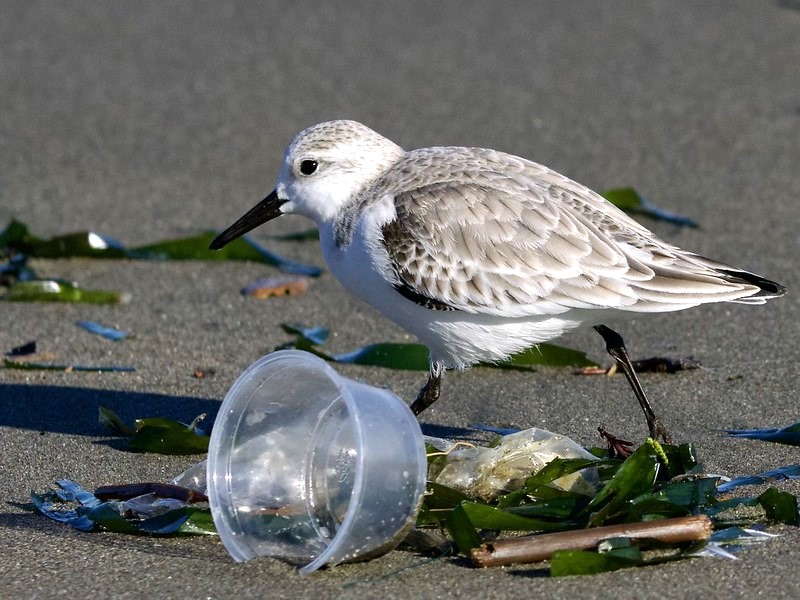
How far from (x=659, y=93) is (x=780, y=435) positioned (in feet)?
16.1

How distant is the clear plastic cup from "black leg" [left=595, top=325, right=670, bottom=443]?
1238 mm

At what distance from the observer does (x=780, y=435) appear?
462 cm

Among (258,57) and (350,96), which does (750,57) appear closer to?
(350,96)

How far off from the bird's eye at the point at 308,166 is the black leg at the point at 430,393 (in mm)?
920

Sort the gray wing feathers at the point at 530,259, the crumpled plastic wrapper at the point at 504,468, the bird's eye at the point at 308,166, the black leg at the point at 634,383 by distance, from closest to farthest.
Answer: the crumpled plastic wrapper at the point at 504,468, the gray wing feathers at the point at 530,259, the black leg at the point at 634,383, the bird's eye at the point at 308,166

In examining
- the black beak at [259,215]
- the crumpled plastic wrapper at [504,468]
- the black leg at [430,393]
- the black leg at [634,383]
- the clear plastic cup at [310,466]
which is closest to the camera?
the clear plastic cup at [310,466]

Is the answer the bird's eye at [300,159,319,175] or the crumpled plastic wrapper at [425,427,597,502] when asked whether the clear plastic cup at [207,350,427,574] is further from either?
the bird's eye at [300,159,319,175]

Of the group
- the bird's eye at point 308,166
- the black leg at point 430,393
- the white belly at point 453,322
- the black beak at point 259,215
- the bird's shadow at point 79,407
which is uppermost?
the bird's eye at point 308,166

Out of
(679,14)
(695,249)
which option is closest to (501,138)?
(695,249)

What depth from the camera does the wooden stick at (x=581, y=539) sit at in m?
3.60

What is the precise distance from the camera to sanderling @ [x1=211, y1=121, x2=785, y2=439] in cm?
460

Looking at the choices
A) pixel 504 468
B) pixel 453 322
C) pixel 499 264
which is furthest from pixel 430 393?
pixel 504 468

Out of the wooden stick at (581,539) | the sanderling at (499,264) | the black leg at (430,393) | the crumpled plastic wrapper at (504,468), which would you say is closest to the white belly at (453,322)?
the sanderling at (499,264)

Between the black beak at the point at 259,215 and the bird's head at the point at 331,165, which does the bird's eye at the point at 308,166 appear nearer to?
the bird's head at the point at 331,165
